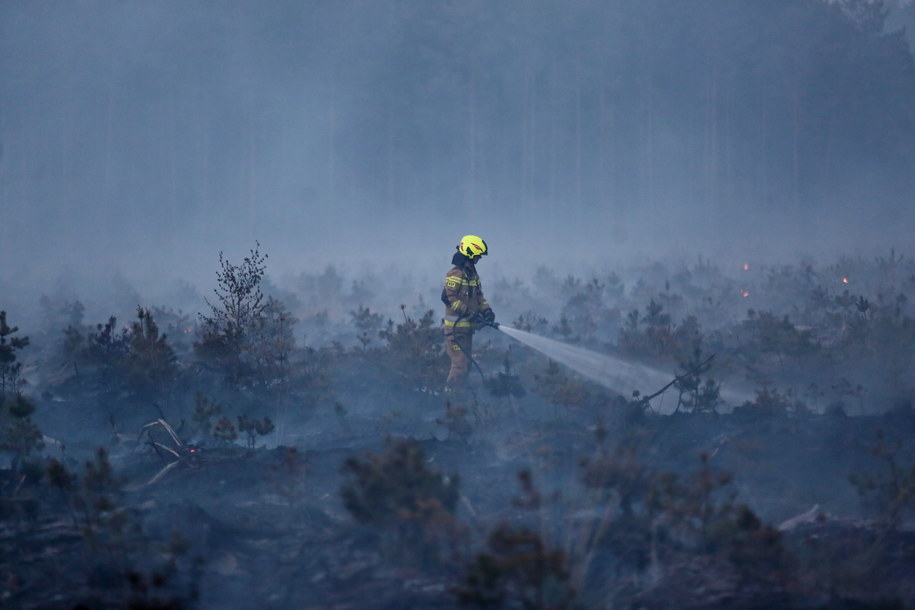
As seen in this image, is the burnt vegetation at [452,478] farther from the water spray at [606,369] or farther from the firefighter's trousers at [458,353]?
the firefighter's trousers at [458,353]

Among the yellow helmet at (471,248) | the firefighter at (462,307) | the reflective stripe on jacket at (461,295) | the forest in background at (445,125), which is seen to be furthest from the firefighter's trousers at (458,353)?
the forest in background at (445,125)

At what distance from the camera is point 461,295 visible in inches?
386

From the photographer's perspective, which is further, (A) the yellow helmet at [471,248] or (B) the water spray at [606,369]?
(B) the water spray at [606,369]

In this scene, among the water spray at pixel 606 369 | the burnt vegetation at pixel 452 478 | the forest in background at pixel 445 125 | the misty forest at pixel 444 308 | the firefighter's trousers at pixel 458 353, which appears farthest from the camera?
the forest in background at pixel 445 125

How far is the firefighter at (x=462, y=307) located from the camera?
9773 millimetres

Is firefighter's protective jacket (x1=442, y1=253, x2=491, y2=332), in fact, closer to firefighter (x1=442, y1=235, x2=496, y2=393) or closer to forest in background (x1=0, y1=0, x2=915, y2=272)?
firefighter (x1=442, y1=235, x2=496, y2=393)

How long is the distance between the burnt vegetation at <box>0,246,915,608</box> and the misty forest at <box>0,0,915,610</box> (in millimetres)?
42

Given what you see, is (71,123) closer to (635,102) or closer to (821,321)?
(635,102)

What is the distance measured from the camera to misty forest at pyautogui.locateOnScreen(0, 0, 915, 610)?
4.65 m

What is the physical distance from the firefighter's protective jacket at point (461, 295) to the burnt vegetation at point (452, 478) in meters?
0.75

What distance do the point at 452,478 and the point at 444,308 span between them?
1768 centimetres

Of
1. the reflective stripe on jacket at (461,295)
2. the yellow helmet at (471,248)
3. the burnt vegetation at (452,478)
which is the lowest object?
the burnt vegetation at (452,478)

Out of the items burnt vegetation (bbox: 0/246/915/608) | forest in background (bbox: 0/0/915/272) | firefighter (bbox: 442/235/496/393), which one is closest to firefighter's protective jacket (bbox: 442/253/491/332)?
firefighter (bbox: 442/235/496/393)

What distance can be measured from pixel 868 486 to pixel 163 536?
5.51 metres
